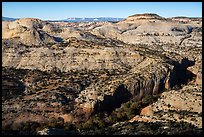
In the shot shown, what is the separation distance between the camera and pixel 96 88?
1515 inches

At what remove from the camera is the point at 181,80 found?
46.3m

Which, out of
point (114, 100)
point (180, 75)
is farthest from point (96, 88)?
point (180, 75)

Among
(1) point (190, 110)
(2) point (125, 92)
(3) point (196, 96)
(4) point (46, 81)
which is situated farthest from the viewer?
(4) point (46, 81)

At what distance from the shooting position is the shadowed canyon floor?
28500 mm

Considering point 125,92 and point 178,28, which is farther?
point 178,28

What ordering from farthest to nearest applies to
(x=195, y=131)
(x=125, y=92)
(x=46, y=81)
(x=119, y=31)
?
(x=119, y=31) < (x=46, y=81) < (x=125, y=92) < (x=195, y=131)

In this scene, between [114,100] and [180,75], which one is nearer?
[114,100]

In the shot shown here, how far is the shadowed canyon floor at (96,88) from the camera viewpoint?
28.5 m

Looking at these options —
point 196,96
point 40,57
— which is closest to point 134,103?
point 196,96

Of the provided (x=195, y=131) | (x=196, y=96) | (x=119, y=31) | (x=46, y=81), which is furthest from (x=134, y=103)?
(x=119, y=31)

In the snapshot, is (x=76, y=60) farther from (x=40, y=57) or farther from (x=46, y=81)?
(x=46, y=81)

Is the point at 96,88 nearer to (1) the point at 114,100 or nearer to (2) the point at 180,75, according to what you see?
(1) the point at 114,100

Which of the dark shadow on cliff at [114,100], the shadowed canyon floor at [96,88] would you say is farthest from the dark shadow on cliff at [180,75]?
the dark shadow on cliff at [114,100]

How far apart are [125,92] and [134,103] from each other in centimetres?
343
